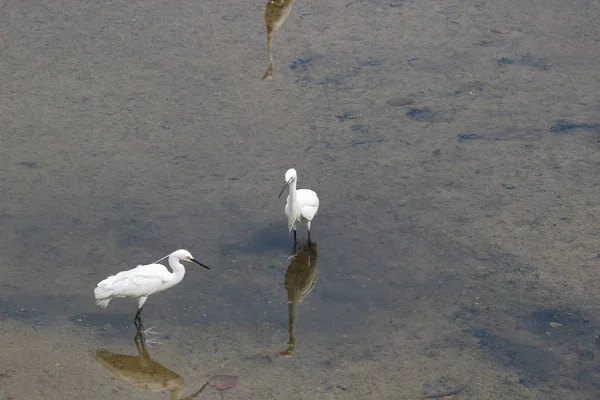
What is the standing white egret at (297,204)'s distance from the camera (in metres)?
6.74

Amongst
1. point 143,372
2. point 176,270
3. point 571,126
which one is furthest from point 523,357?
point 571,126

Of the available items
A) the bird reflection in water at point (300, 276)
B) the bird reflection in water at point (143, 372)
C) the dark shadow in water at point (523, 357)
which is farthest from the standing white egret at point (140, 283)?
the dark shadow in water at point (523, 357)

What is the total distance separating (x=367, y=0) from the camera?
1080cm

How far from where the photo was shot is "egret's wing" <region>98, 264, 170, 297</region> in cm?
595

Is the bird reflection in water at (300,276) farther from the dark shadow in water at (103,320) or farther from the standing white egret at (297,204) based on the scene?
the dark shadow in water at (103,320)

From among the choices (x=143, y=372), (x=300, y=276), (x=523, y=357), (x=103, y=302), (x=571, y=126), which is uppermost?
(x=571, y=126)

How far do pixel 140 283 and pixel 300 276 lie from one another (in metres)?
1.36

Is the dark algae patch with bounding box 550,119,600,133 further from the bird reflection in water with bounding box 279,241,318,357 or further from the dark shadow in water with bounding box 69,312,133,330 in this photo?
the dark shadow in water with bounding box 69,312,133,330

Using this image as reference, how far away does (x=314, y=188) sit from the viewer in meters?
7.64

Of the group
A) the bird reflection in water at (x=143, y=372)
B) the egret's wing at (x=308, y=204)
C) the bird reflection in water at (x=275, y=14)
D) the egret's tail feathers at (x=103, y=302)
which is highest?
the bird reflection in water at (x=275, y=14)

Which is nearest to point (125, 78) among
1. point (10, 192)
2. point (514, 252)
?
point (10, 192)

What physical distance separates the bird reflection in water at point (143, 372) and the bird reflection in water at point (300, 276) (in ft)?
3.06

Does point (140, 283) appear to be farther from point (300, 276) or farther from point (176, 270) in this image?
point (300, 276)

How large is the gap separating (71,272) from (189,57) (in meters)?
3.65
